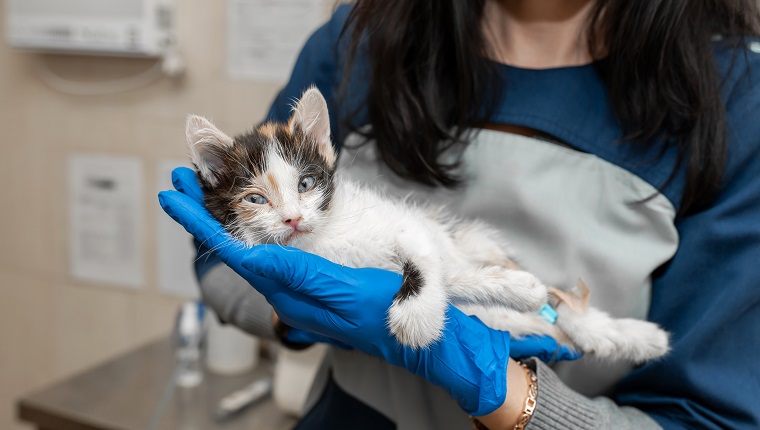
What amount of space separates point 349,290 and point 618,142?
1.70 feet

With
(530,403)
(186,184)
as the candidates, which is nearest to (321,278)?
(186,184)

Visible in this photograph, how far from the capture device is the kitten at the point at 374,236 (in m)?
0.75

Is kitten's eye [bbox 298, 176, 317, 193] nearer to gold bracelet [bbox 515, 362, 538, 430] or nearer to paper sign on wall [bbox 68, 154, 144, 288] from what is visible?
gold bracelet [bbox 515, 362, 538, 430]

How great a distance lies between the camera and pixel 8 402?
8.26 ft

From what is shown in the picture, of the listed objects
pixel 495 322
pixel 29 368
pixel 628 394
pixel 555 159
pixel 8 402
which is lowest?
pixel 8 402

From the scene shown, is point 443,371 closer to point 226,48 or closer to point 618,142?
point 618,142

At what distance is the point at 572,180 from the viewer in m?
0.93

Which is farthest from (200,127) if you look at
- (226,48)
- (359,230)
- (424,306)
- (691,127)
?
(226,48)

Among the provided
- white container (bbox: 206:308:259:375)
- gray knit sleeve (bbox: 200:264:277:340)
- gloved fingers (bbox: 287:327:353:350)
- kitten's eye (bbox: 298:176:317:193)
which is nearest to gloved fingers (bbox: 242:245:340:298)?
kitten's eye (bbox: 298:176:317:193)

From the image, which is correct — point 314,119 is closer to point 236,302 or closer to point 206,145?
point 206,145

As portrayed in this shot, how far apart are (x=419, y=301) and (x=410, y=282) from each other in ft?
0.11

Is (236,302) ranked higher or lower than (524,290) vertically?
lower

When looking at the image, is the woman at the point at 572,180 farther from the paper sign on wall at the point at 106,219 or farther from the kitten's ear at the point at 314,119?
the paper sign on wall at the point at 106,219

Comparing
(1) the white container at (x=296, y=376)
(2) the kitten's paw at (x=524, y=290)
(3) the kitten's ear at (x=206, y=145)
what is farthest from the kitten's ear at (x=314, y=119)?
(1) the white container at (x=296, y=376)
